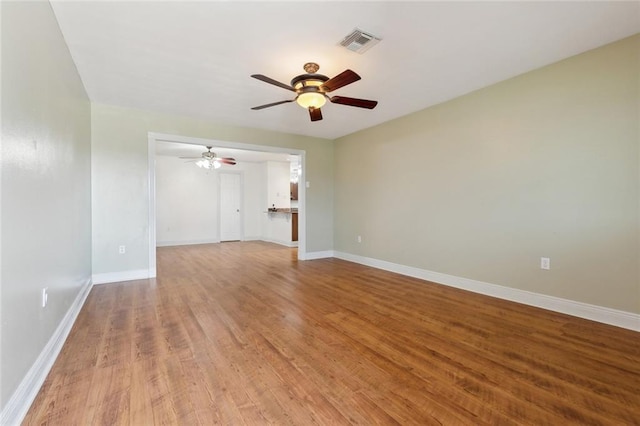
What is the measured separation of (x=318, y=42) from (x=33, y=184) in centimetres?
231

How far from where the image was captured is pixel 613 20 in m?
2.21

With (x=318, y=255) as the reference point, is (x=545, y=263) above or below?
above

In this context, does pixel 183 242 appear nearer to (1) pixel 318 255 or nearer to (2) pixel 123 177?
(2) pixel 123 177

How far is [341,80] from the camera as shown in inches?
99.0

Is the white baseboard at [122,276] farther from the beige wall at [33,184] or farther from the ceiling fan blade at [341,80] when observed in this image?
the ceiling fan blade at [341,80]

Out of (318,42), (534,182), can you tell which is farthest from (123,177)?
(534,182)

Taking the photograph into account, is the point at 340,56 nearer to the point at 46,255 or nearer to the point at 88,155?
the point at 46,255

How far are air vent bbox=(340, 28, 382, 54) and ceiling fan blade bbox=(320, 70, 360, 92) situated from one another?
0.24 m

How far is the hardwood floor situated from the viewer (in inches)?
57.9

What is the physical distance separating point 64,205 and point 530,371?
12.6 ft

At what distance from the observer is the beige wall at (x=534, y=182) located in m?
2.50

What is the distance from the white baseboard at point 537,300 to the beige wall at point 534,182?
63mm

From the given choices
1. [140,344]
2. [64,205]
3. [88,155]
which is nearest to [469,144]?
[140,344]

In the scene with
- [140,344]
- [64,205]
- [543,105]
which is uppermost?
[543,105]
